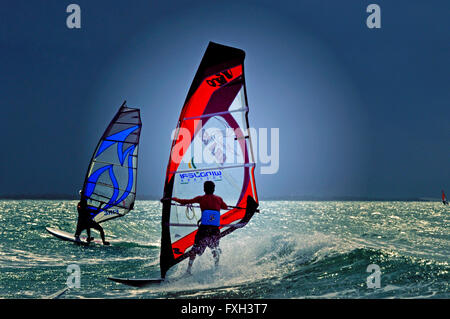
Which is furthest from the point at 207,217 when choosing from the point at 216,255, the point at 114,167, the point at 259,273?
the point at 114,167

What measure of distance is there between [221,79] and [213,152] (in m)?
1.08

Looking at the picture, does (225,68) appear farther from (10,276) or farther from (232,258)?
(10,276)

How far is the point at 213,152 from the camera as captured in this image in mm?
6289

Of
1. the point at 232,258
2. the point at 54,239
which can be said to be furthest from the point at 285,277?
the point at 54,239

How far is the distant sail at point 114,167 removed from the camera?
12398 mm

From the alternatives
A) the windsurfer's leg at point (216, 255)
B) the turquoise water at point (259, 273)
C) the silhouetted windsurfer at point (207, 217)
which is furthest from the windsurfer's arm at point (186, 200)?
the turquoise water at point (259, 273)

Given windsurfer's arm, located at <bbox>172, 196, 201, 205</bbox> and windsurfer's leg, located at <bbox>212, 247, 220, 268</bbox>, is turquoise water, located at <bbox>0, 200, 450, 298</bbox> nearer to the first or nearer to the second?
windsurfer's leg, located at <bbox>212, 247, 220, 268</bbox>

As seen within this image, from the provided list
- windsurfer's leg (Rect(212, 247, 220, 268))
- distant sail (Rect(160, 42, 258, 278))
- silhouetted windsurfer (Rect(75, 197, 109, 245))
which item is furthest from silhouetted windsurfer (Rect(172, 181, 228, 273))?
silhouetted windsurfer (Rect(75, 197, 109, 245))

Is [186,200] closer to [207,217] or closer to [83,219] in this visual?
[207,217]

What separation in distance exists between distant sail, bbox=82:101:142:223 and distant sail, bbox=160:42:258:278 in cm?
654
